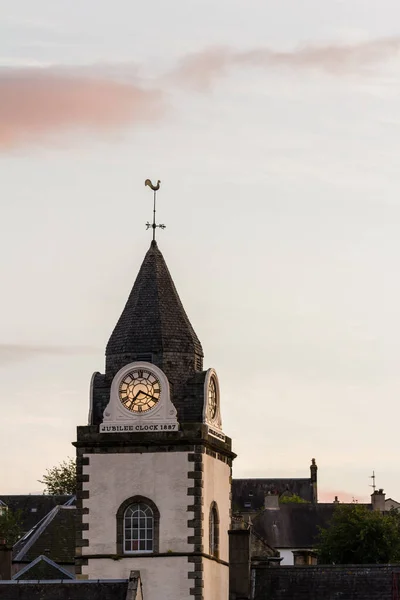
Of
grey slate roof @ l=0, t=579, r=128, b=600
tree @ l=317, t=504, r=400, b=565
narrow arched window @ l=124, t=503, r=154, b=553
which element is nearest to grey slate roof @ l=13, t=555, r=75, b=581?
narrow arched window @ l=124, t=503, r=154, b=553

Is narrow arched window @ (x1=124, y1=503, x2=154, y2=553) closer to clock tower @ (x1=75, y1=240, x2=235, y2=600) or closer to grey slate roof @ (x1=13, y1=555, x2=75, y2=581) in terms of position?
clock tower @ (x1=75, y1=240, x2=235, y2=600)

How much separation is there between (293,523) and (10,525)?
31.7 metres

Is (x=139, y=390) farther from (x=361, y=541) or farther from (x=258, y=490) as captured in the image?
(x=258, y=490)

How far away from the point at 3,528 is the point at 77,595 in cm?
7100

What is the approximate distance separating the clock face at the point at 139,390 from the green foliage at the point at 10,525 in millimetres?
64690

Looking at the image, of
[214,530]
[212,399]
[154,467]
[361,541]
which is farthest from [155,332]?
[361,541]

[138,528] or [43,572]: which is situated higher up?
[43,572]

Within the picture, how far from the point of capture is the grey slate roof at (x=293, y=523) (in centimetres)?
16200

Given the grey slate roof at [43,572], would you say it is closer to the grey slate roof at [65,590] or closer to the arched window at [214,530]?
the arched window at [214,530]

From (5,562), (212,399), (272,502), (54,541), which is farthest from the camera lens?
(272,502)

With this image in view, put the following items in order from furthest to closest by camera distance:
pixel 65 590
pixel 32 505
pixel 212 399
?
pixel 32 505 → pixel 212 399 → pixel 65 590

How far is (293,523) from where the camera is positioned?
542ft

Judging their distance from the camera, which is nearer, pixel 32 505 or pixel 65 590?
pixel 65 590

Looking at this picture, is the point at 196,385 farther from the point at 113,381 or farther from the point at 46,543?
the point at 46,543
